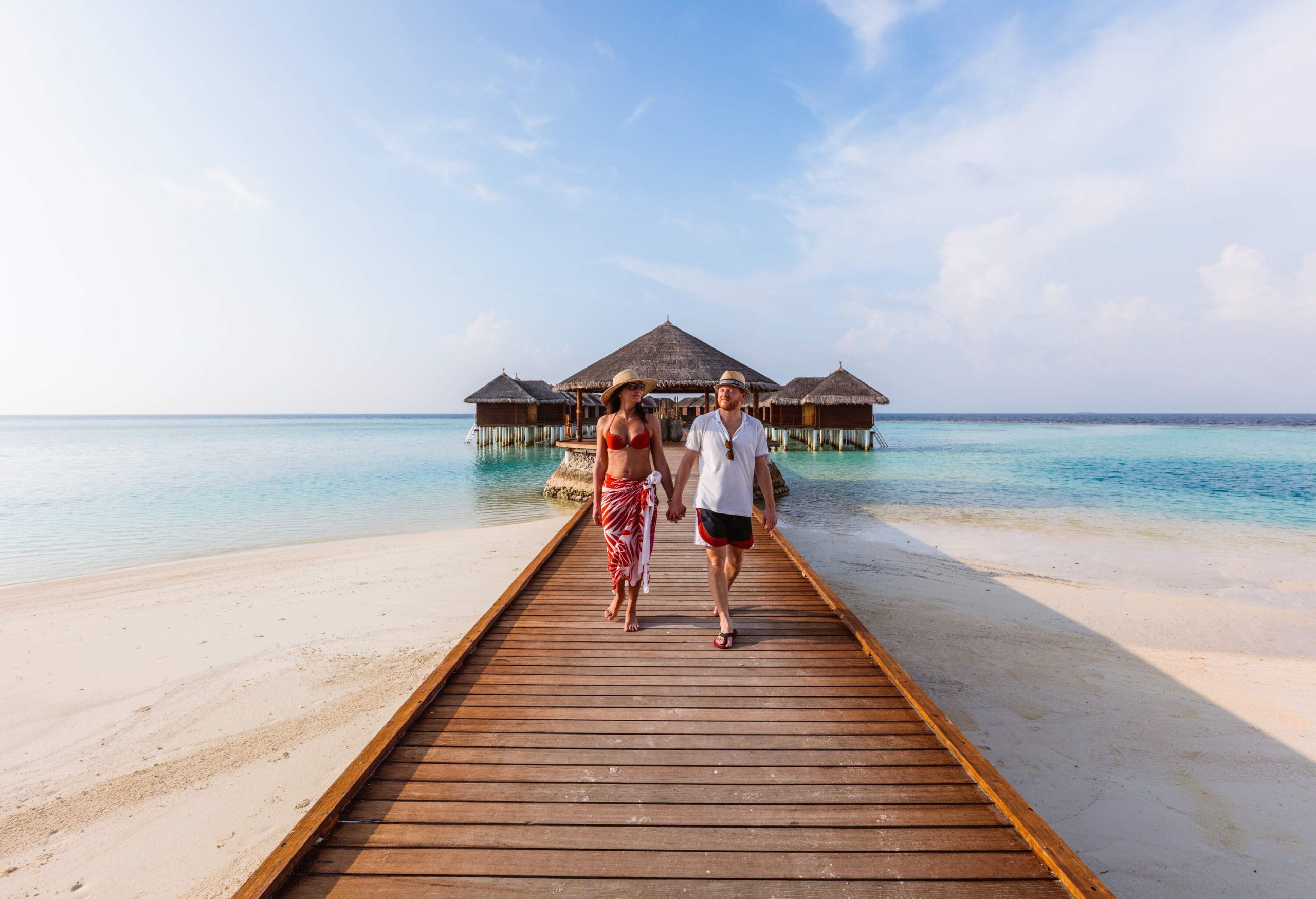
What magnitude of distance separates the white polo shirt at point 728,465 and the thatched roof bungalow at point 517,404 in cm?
2992

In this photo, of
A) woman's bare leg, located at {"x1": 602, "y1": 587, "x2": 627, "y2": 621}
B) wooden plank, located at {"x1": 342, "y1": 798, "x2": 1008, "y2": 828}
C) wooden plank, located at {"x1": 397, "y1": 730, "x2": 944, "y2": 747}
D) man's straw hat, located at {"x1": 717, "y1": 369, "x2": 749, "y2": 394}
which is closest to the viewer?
wooden plank, located at {"x1": 342, "y1": 798, "x2": 1008, "y2": 828}

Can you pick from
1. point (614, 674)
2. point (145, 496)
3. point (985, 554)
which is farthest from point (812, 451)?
point (614, 674)

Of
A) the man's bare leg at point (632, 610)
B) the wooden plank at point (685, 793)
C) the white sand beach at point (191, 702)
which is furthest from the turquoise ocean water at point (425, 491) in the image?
the wooden plank at point (685, 793)

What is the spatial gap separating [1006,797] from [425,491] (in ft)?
59.6

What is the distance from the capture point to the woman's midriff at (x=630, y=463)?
3756 millimetres

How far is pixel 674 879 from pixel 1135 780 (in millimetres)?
3094

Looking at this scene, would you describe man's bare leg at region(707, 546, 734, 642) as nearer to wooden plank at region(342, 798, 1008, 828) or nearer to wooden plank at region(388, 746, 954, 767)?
wooden plank at region(388, 746, 954, 767)

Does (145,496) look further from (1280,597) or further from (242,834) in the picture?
(1280,597)

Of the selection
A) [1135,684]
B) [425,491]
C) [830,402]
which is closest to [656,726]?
[1135,684]

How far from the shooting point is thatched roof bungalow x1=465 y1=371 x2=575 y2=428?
33781 millimetres

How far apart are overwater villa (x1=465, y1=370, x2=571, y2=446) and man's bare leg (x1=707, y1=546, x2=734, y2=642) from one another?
30.9 m

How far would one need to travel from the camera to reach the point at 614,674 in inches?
127

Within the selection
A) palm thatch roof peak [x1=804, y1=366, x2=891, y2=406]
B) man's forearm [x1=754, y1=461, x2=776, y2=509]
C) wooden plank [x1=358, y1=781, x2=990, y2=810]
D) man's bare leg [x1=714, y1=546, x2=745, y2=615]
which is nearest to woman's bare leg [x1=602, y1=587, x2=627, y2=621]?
man's bare leg [x1=714, y1=546, x2=745, y2=615]

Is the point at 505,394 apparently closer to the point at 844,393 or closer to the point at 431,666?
the point at 844,393
